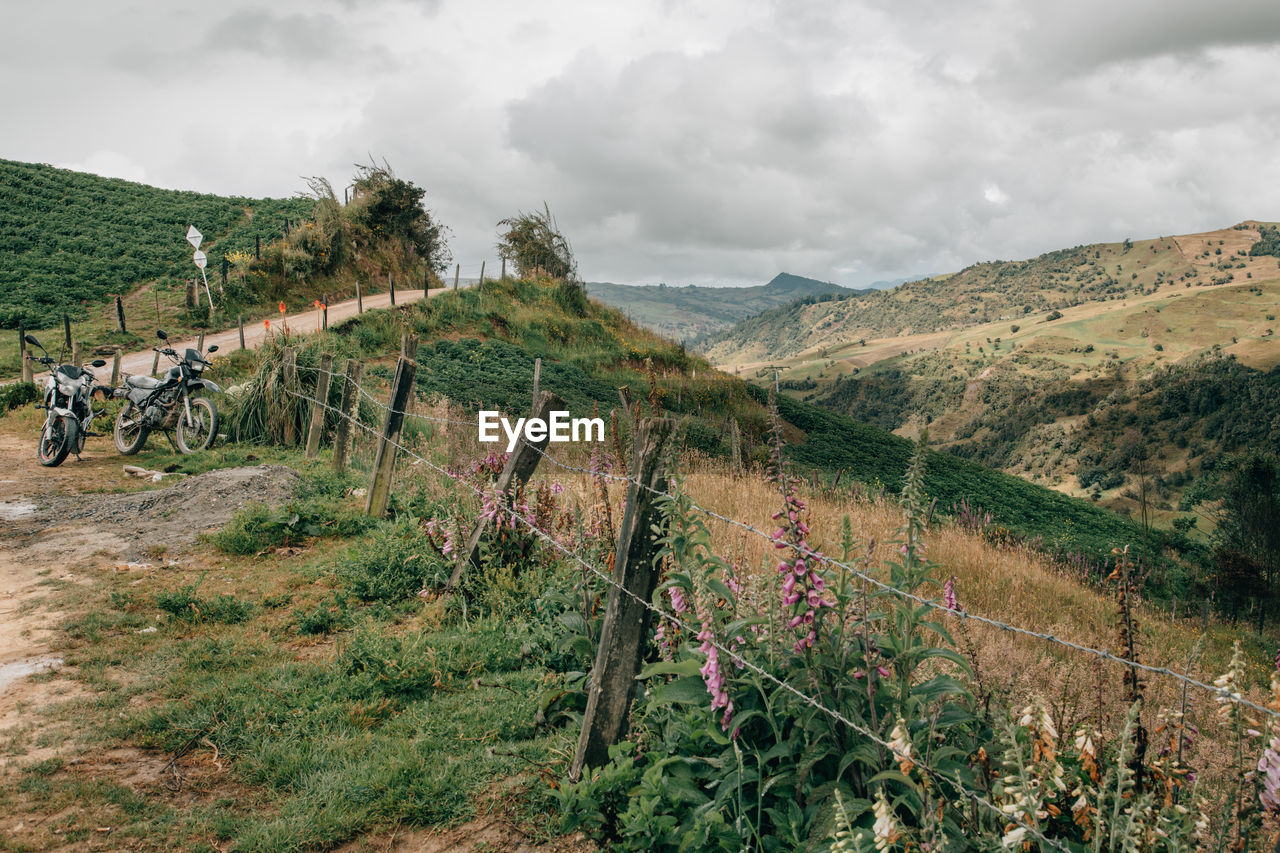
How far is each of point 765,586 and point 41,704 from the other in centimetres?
407

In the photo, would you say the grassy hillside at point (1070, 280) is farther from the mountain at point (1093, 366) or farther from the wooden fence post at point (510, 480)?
the wooden fence post at point (510, 480)

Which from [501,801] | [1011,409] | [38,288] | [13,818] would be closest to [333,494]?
[13,818]

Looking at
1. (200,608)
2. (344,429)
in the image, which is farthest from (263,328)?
(200,608)

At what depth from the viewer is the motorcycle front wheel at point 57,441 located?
9523 millimetres

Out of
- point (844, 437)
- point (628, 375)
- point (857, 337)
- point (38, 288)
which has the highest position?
point (857, 337)

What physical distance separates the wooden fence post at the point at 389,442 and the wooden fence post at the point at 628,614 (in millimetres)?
4817

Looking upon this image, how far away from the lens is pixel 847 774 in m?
2.24

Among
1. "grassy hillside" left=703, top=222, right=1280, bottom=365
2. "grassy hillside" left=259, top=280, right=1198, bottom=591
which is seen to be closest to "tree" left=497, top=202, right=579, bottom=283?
"grassy hillside" left=259, top=280, right=1198, bottom=591

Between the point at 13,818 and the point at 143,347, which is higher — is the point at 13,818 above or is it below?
below

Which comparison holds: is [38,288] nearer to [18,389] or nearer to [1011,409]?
[18,389]

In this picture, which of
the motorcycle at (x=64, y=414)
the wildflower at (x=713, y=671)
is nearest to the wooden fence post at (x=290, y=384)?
the motorcycle at (x=64, y=414)

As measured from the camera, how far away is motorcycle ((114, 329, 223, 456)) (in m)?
10.2

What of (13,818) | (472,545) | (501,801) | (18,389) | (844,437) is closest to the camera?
(13,818)

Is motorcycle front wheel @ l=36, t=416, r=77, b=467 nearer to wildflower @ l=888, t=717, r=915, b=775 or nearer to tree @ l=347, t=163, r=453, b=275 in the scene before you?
wildflower @ l=888, t=717, r=915, b=775
